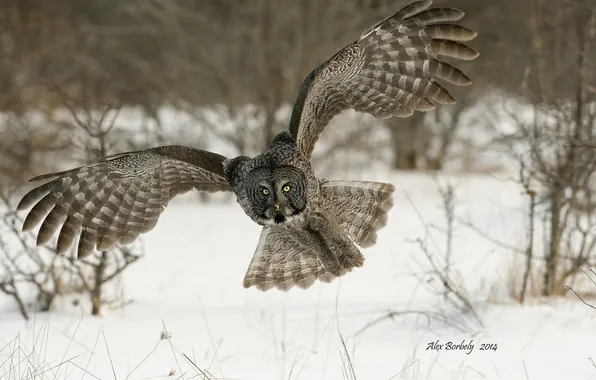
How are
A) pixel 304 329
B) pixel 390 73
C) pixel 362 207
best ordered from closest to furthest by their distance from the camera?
1. pixel 390 73
2. pixel 304 329
3. pixel 362 207

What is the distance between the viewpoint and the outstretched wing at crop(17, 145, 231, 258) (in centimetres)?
480

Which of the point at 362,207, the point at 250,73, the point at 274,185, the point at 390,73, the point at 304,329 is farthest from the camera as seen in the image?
the point at 250,73

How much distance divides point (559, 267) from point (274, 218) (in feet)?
8.34

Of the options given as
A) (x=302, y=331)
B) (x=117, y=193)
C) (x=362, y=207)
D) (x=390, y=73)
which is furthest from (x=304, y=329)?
(x=390, y=73)

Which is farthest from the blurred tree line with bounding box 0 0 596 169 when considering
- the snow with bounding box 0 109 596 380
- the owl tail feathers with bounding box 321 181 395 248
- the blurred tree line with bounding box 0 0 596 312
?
the owl tail feathers with bounding box 321 181 395 248

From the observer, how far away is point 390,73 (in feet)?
16.6

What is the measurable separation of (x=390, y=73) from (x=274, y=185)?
114 cm

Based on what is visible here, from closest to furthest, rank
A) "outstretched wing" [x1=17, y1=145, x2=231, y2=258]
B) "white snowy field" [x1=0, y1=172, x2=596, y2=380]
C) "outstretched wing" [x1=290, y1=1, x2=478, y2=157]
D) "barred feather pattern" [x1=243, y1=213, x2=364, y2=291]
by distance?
"white snowy field" [x1=0, y1=172, x2=596, y2=380], "outstretched wing" [x1=290, y1=1, x2=478, y2=157], "outstretched wing" [x1=17, y1=145, x2=231, y2=258], "barred feather pattern" [x1=243, y1=213, x2=364, y2=291]

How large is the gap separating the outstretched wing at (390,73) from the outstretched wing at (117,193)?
0.74m

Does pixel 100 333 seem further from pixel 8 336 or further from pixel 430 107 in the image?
pixel 430 107

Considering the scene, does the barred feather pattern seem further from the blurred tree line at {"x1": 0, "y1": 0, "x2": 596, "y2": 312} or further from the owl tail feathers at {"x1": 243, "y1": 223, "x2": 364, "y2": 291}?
the blurred tree line at {"x1": 0, "y1": 0, "x2": 596, "y2": 312}

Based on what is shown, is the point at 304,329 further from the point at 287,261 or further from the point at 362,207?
the point at 362,207

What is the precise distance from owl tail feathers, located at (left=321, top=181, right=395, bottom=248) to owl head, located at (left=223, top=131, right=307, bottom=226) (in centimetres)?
59

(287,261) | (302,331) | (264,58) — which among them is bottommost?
(302,331)
